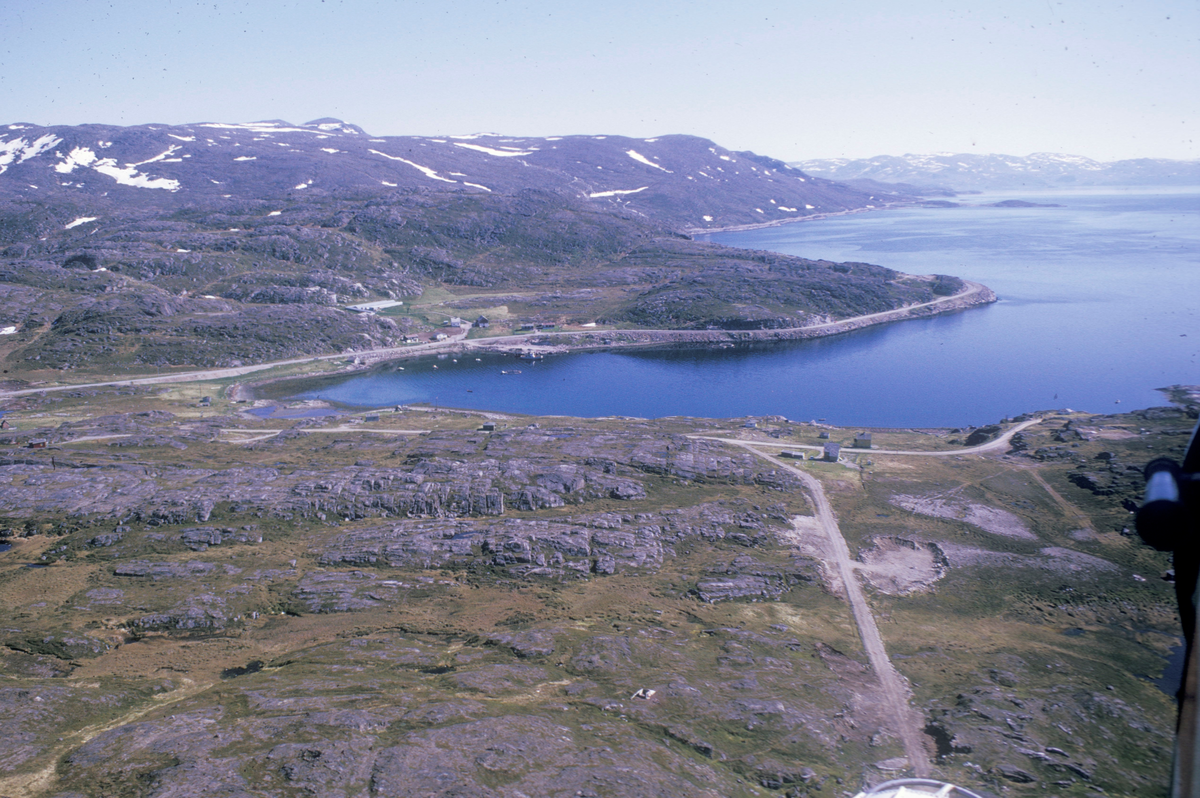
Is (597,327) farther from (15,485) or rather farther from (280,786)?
(280,786)

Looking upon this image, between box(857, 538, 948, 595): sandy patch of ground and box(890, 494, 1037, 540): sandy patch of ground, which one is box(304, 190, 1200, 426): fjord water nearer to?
box(890, 494, 1037, 540): sandy patch of ground

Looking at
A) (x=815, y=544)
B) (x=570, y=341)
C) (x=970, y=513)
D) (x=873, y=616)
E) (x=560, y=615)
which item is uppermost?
(x=570, y=341)

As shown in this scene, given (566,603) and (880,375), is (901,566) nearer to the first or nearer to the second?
(566,603)

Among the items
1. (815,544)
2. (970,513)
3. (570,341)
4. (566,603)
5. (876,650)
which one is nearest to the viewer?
(876,650)

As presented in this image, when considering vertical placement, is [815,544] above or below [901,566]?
below

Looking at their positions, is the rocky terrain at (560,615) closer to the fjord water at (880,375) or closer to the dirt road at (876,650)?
the dirt road at (876,650)

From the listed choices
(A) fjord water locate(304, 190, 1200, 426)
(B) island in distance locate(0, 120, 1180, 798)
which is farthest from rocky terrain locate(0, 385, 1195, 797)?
(A) fjord water locate(304, 190, 1200, 426)

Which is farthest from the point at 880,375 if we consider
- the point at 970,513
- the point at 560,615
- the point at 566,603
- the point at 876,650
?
the point at 560,615
